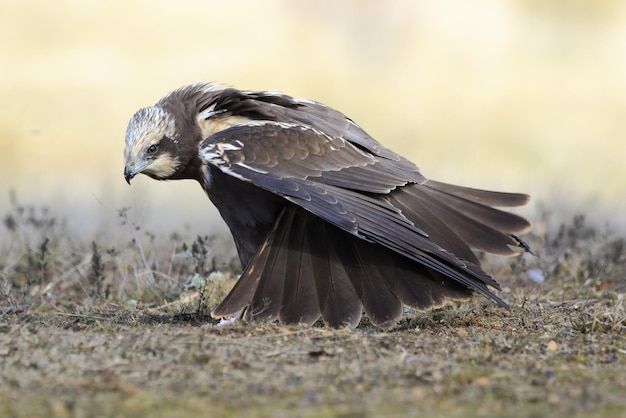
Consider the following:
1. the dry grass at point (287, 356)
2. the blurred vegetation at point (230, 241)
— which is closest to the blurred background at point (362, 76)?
the blurred vegetation at point (230, 241)

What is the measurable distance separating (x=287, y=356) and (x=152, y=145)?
7.54ft

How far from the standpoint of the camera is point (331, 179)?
637 cm

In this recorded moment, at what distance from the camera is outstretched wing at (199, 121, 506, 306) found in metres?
5.98

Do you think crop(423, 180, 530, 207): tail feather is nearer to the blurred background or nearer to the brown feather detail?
the brown feather detail

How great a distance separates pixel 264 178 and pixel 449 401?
7.51 ft

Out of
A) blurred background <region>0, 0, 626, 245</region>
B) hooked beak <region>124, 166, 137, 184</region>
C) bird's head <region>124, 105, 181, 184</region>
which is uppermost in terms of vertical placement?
blurred background <region>0, 0, 626, 245</region>

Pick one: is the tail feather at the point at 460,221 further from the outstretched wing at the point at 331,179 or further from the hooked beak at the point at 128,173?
the hooked beak at the point at 128,173

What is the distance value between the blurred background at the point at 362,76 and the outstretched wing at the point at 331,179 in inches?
217

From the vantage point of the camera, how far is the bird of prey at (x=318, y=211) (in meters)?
6.12

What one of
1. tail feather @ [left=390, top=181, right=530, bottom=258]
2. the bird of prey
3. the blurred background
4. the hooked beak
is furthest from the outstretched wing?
the blurred background

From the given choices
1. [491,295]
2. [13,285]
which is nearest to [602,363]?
[491,295]

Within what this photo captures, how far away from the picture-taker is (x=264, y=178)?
6.07m

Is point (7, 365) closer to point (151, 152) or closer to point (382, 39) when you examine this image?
point (151, 152)

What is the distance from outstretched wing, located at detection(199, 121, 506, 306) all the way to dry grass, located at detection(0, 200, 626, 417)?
0.48m
